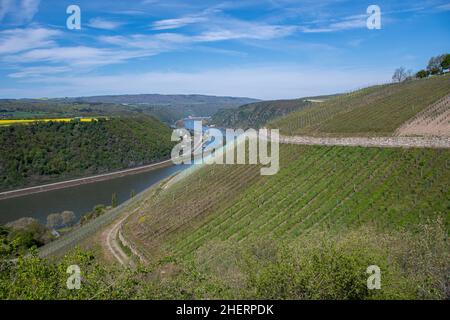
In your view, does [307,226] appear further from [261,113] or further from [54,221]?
[261,113]

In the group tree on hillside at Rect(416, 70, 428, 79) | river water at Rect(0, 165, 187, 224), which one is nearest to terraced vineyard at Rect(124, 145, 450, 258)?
Answer: river water at Rect(0, 165, 187, 224)

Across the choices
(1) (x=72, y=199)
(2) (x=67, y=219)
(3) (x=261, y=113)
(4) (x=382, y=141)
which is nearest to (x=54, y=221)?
(2) (x=67, y=219)

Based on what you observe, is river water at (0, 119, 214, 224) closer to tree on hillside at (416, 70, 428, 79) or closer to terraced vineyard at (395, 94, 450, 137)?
terraced vineyard at (395, 94, 450, 137)

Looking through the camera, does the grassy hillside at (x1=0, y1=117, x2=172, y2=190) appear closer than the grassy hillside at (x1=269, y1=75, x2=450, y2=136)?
No

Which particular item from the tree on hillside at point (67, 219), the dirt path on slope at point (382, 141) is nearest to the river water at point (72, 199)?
the tree on hillside at point (67, 219)

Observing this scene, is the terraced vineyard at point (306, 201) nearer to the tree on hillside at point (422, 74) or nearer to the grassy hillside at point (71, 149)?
the tree on hillside at point (422, 74)
